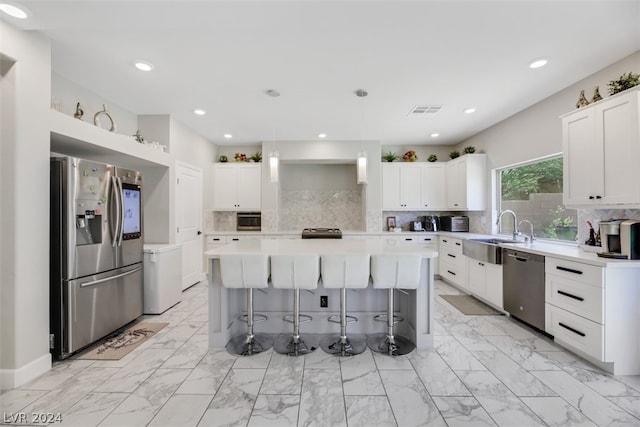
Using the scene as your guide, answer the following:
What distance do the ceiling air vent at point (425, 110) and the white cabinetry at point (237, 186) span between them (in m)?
2.98

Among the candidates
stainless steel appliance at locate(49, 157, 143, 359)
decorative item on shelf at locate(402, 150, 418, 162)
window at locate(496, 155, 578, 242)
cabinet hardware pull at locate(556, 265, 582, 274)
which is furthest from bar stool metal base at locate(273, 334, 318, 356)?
decorative item on shelf at locate(402, 150, 418, 162)

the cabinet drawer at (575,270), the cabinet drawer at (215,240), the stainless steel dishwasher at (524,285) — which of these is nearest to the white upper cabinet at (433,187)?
the stainless steel dishwasher at (524,285)

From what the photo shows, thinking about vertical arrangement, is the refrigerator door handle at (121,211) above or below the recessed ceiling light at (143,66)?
below

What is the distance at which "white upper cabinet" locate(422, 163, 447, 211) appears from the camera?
5.30 m

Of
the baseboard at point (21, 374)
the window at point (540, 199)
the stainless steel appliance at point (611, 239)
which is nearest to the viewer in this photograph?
the baseboard at point (21, 374)

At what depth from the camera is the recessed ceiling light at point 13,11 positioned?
1738 millimetres

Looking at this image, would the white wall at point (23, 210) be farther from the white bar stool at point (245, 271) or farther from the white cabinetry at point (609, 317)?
the white cabinetry at point (609, 317)

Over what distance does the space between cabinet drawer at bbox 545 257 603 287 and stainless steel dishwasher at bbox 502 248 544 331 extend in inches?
4.4

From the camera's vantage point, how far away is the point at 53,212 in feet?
7.14

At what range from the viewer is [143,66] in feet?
8.39

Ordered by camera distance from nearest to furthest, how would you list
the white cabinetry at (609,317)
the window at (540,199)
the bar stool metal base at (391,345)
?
the white cabinetry at (609,317), the bar stool metal base at (391,345), the window at (540,199)

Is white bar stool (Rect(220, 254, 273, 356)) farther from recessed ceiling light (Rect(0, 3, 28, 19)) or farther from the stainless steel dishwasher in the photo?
the stainless steel dishwasher

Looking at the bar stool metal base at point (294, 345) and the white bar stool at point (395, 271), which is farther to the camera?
the bar stool metal base at point (294, 345)

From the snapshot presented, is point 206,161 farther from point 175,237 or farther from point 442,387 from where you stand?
point 442,387
